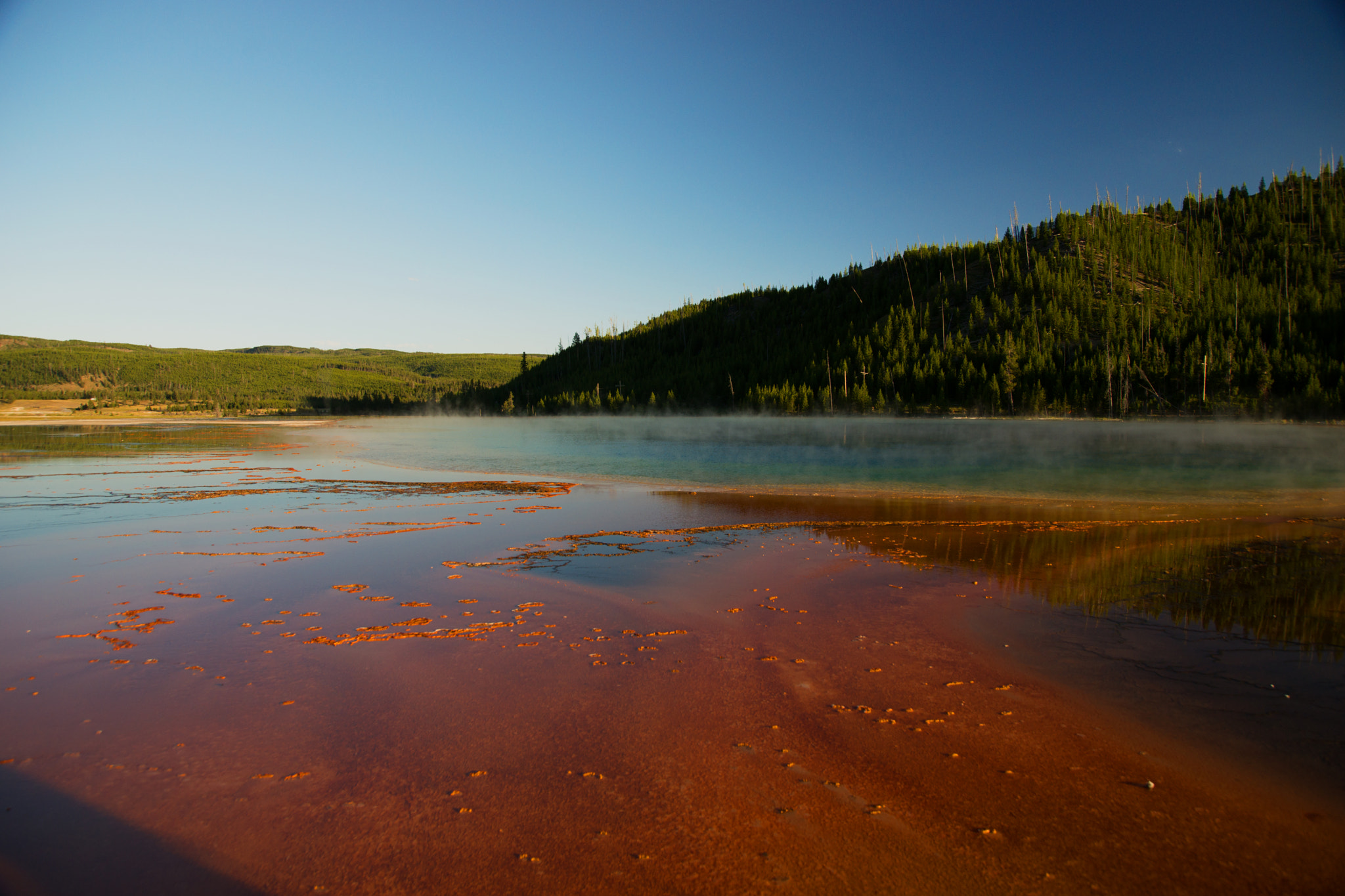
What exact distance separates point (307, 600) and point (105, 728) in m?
3.84

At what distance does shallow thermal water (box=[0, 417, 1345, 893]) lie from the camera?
12.6 ft

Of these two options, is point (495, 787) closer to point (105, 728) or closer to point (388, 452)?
point (105, 728)

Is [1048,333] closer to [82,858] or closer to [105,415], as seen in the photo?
[82,858]

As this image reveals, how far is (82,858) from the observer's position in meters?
3.75

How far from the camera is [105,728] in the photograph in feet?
17.3

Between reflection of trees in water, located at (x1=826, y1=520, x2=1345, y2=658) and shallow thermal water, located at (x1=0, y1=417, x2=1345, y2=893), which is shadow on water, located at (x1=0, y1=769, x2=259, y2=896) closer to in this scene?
shallow thermal water, located at (x1=0, y1=417, x2=1345, y2=893)

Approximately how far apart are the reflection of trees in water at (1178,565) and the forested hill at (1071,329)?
87.2 metres

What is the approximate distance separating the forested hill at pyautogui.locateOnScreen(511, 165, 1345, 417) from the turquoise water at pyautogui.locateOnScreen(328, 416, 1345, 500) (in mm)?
9442

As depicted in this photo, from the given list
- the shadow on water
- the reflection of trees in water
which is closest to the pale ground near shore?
the reflection of trees in water

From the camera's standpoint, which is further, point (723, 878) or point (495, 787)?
point (495, 787)

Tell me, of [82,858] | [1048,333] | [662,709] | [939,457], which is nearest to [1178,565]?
[662,709]

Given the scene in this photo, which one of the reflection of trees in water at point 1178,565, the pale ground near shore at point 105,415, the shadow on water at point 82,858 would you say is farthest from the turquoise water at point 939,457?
the pale ground near shore at point 105,415

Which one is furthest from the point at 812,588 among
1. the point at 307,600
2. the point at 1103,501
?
the point at 1103,501

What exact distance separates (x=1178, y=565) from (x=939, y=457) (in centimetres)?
3471
